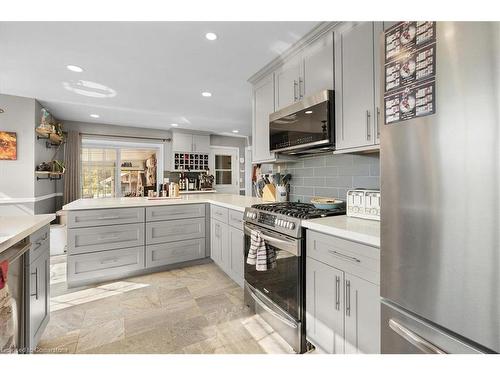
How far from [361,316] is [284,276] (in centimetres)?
59

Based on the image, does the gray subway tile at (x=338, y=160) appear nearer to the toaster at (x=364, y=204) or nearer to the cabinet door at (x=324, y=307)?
the toaster at (x=364, y=204)

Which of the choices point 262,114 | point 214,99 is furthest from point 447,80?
point 214,99

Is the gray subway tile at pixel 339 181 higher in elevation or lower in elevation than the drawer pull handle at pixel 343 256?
higher

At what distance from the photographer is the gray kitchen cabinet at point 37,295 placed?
136cm

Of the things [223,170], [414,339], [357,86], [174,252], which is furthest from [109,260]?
[223,170]

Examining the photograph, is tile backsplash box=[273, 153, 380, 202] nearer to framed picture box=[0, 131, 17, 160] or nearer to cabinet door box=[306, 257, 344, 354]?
cabinet door box=[306, 257, 344, 354]

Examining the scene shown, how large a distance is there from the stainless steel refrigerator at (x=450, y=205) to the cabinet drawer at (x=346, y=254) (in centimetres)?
23

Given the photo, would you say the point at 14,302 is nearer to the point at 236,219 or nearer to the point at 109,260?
the point at 109,260

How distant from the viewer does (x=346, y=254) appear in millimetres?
1291

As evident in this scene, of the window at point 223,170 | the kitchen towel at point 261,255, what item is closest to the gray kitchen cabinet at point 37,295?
the kitchen towel at point 261,255

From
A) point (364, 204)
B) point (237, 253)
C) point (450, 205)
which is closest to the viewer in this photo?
point (450, 205)

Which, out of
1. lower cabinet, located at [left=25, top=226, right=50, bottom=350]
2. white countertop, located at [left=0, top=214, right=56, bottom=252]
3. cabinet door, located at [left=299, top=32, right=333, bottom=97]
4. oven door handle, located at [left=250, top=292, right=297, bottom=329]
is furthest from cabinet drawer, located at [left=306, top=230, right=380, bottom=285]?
lower cabinet, located at [left=25, top=226, right=50, bottom=350]
